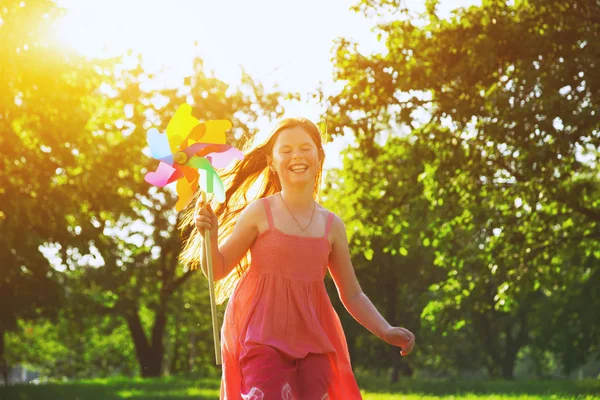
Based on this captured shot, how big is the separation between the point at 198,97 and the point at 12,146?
1260 cm

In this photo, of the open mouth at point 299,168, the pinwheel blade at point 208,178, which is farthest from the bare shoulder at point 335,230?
the pinwheel blade at point 208,178

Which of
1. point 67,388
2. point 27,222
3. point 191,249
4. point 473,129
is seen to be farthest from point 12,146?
point 191,249

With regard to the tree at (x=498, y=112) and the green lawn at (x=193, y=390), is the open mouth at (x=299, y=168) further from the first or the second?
the green lawn at (x=193, y=390)

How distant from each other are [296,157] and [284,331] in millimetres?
927

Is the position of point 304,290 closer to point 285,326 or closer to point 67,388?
point 285,326

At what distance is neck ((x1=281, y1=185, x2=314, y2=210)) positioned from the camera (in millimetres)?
5008

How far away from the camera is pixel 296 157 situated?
4.98 m

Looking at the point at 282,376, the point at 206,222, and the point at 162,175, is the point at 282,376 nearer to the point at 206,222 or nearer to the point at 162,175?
the point at 206,222

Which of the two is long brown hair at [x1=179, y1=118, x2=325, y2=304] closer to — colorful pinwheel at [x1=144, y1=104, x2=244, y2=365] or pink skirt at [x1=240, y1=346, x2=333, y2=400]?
colorful pinwheel at [x1=144, y1=104, x2=244, y2=365]

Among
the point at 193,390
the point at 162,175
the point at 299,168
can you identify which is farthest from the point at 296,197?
the point at 193,390

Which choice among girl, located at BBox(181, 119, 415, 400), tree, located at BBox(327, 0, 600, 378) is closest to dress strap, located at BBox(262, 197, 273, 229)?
girl, located at BBox(181, 119, 415, 400)

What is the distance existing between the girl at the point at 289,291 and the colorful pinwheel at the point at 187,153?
0.87ft

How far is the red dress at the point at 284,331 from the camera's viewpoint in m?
4.50

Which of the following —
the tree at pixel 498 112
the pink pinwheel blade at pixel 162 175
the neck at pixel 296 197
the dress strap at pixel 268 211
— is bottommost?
the dress strap at pixel 268 211
